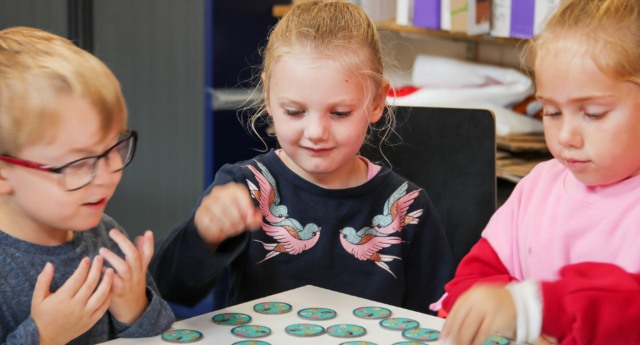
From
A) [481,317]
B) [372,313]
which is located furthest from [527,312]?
[372,313]

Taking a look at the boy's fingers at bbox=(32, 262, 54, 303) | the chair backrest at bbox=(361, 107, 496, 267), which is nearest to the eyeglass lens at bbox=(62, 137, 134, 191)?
the boy's fingers at bbox=(32, 262, 54, 303)

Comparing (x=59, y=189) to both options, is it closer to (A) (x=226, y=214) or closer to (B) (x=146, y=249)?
(B) (x=146, y=249)

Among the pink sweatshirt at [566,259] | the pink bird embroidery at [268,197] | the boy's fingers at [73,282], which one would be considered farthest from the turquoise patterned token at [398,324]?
the pink bird embroidery at [268,197]

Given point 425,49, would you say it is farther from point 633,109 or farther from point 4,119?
point 4,119

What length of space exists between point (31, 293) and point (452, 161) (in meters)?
0.86

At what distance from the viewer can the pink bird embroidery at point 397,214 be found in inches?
46.8

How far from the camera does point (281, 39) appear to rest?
1.14m

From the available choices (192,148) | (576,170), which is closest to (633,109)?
(576,170)

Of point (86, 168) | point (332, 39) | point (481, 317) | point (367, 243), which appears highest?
point (332, 39)

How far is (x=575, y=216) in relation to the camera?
2.89 feet

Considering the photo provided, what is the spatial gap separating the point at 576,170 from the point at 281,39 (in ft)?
1.87

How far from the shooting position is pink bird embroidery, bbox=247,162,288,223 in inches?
45.9

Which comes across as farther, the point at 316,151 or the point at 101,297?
the point at 316,151

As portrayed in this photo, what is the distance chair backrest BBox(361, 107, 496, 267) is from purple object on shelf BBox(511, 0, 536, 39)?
60cm
